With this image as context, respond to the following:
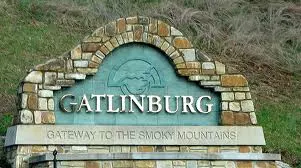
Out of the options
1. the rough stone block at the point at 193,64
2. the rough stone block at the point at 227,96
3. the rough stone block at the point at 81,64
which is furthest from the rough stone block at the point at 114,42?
the rough stone block at the point at 227,96

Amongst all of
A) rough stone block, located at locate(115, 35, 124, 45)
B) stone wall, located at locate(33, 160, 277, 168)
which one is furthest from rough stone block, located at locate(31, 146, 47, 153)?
rough stone block, located at locate(115, 35, 124, 45)

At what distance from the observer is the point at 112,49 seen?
17.9 metres

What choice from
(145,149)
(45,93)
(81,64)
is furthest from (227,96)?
(45,93)

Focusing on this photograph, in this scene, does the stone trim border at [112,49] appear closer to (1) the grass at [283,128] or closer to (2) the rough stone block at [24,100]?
(2) the rough stone block at [24,100]

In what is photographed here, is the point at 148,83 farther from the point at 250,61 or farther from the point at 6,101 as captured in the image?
the point at 250,61

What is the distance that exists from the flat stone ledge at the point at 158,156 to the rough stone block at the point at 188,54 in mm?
2047

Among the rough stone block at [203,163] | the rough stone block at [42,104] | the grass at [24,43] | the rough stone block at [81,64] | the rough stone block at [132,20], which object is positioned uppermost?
the grass at [24,43]

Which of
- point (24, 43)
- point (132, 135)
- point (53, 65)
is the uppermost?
point (24, 43)

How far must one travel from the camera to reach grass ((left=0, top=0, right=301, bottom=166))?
2644cm

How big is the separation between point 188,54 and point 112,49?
4.81ft

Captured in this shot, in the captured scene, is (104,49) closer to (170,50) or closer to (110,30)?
(110,30)

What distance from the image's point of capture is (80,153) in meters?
16.9

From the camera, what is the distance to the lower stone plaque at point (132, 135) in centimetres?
1714

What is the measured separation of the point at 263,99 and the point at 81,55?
9.87 m
